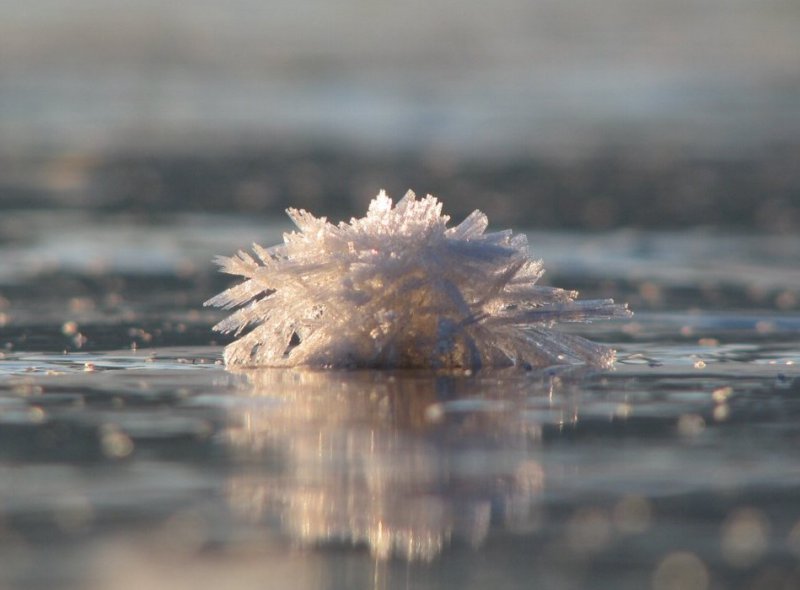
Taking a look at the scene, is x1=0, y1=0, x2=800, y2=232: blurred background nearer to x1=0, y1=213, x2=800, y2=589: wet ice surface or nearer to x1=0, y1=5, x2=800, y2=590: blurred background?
x1=0, y1=5, x2=800, y2=590: blurred background

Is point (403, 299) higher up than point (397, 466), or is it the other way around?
point (403, 299)

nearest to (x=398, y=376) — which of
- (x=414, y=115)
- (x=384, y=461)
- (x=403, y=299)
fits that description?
(x=403, y=299)

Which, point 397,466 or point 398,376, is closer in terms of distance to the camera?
point 397,466

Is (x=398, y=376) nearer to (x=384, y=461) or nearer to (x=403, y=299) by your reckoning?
(x=403, y=299)

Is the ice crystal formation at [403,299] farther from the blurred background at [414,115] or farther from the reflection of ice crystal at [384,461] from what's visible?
the blurred background at [414,115]

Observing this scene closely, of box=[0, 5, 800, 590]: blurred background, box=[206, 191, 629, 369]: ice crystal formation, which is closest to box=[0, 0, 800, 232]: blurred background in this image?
box=[0, 5, 800, 590]: blurred background

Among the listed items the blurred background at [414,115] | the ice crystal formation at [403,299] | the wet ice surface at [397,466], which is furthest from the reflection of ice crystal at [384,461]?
the blurred background at [414,115]

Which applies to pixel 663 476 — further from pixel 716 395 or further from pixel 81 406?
pixel 81 406

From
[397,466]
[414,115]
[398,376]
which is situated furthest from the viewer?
[414,115]
